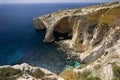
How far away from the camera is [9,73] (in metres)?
19.8

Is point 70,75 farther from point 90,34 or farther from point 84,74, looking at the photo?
point 90,34

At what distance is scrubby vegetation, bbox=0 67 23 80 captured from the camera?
62.3 feet

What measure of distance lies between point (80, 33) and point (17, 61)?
62.0 ft

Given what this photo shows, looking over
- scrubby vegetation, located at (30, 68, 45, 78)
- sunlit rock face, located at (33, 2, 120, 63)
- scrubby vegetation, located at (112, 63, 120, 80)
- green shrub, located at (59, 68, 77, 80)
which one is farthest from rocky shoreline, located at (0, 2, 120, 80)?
scrubby vegetation, located at (30, 68, 45, 78)

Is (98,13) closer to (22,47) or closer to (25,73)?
(22,47)

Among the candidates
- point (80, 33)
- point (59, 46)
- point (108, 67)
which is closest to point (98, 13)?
point (80, 33)

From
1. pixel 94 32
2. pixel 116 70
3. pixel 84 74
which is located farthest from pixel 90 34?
pixel 116 70

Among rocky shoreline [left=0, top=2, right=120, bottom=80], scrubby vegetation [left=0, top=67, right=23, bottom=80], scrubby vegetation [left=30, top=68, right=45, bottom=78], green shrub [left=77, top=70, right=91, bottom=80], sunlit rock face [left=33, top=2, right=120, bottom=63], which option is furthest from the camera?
sunlit rock face [left=33, top=2, right=120, bottom=63]

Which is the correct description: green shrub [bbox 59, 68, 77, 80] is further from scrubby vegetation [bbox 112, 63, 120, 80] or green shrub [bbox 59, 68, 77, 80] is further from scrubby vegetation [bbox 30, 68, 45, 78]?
scrubby vegetation [bbox 112, 63, 120, 80]

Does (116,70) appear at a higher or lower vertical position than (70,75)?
higher

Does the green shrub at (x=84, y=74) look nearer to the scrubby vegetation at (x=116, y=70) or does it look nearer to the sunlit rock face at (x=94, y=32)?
the scrubby vegetation at (x=116, y=70)

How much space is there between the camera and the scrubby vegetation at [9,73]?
748 inches

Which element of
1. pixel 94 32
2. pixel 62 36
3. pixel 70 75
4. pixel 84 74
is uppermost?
pixel 70 75

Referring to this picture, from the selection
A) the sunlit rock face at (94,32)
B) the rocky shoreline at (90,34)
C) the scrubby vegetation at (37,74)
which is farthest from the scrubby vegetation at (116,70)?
the sunlit rock face at (94,32)
